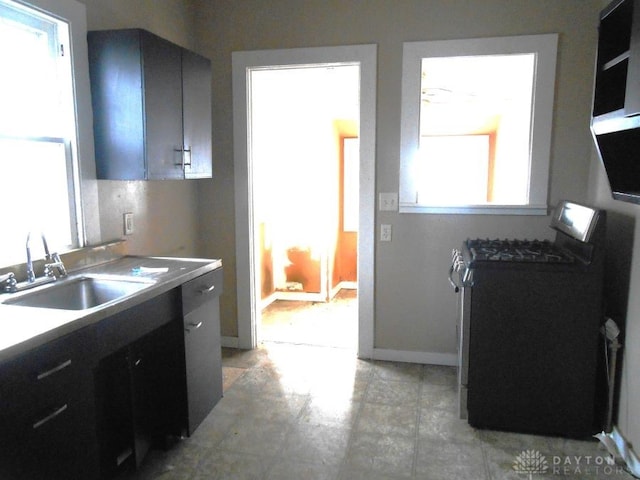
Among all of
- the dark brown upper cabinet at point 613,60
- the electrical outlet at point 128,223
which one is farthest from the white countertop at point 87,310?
the dark brown upper cabinet at point 613,60

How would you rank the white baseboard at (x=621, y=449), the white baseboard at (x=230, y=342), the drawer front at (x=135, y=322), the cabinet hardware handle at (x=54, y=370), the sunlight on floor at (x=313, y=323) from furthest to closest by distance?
the sunlight on floor at (x=313, y=323) < the white baseboard at (x=230, y=342) < the white baseboard at (x=621, y=449) < the drawer front at (x=135, y=322) < the cabinet hardware handle at (x=54, y=370)

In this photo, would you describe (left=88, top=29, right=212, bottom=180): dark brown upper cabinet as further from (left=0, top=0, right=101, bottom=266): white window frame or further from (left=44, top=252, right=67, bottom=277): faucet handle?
(left=44, top=252, right=67, bottom=277): faucet handle

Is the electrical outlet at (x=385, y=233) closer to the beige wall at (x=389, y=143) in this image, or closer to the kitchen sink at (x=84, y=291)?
the beige wall at (x=389, y=143)

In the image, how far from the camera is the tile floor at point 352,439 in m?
2.13

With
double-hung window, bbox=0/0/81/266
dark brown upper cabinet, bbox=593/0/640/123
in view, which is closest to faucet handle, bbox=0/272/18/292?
double-hung window, bbox=0/0/81/266

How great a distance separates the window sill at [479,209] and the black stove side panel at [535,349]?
787 mm

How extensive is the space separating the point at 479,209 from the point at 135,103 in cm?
213

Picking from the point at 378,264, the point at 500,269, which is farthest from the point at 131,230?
the point at 500,269

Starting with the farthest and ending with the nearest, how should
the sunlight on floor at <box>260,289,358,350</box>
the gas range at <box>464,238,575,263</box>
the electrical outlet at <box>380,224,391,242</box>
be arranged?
the sunlight on floor at <box>260,289,358,350</box>, the electrical outlet at <box>380,224,391,242</box>, the gas range at <box>464,238,575,263</box>

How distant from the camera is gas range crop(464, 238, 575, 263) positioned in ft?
7.77

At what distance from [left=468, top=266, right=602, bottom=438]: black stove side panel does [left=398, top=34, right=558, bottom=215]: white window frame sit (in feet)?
2.67

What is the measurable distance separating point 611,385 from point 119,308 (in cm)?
233

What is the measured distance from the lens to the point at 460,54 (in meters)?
2.95

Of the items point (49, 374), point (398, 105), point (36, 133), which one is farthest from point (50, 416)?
point (398, 105)
